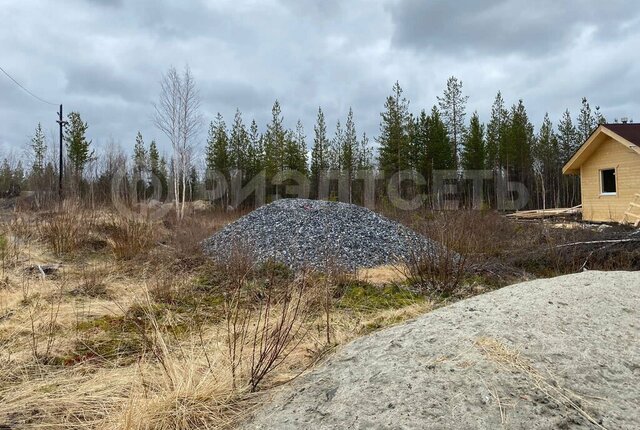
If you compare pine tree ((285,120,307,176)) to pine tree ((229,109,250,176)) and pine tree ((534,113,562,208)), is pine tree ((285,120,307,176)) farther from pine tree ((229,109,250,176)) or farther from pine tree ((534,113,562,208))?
pine tree ((534,113,562,208))

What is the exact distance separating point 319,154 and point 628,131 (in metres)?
23.3

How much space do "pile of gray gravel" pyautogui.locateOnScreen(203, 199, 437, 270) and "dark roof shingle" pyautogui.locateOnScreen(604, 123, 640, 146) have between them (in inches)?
364

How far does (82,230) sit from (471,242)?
7.41 metres

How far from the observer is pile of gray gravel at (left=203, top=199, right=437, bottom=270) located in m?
6.98

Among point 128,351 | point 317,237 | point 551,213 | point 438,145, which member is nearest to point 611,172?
point 551,213

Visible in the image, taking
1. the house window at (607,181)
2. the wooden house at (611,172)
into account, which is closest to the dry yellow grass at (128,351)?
the wooden house at (611,172)

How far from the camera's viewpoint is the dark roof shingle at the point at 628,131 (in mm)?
13125

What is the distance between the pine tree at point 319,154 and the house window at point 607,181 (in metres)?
21.1

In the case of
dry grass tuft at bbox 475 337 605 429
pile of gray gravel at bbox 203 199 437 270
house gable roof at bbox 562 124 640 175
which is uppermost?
house gable roof at bbox 562 124 640 175

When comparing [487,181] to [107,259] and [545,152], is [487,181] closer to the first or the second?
[545,152]

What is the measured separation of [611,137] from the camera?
546 inches

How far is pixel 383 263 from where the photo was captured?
7.15 metres

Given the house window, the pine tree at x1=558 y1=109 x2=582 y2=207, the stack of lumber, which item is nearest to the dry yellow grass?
the house window

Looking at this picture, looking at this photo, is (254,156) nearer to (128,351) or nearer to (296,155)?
(296,155)
